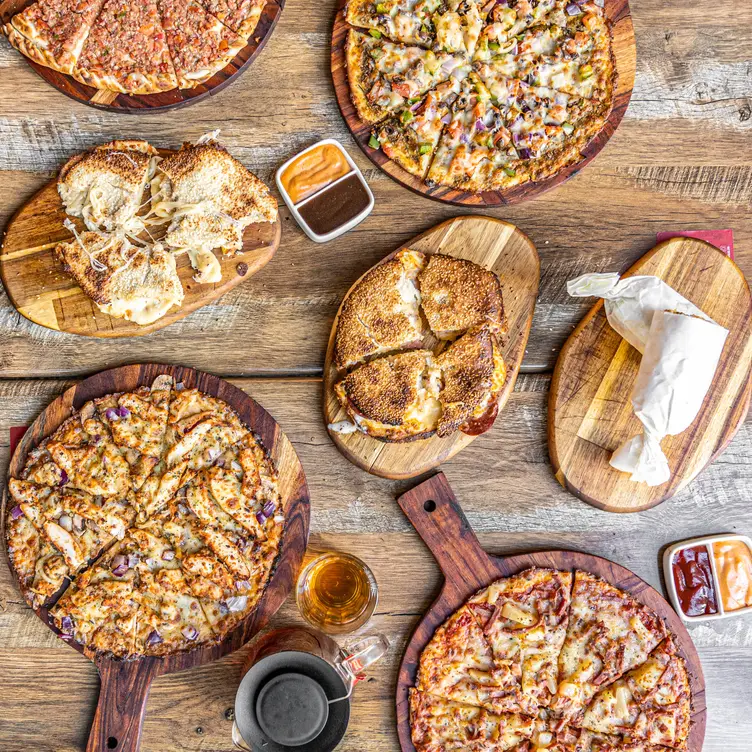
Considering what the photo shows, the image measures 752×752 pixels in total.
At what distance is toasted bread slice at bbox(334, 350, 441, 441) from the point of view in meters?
3.87

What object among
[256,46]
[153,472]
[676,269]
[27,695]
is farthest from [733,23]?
[27,695]

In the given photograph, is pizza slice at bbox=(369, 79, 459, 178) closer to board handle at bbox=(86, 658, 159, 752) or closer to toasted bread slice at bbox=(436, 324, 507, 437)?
toasted bread slice at bbox=(436, 324, 507, 437)

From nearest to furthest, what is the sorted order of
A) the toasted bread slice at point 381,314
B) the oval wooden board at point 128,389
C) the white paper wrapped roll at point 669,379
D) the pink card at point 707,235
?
the white paper wrapped roll at point 669,379 → the toasted bread slice at point 381,314 → the oval wooden board at point 128,389 → the pink card at point 707,235

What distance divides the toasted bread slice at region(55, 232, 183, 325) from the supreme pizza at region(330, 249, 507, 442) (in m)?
1.06

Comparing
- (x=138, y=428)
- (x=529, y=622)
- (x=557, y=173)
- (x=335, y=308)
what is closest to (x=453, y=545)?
(x=529, y=622)

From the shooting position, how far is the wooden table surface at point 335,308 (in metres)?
4.11

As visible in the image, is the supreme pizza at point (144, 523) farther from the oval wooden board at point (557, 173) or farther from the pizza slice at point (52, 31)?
the pizza slice at point (52, 31)

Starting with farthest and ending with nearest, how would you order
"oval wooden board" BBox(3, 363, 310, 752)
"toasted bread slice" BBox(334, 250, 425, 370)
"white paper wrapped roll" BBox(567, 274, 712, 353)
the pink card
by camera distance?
the pink card < "oval wooden board" BBox(3, 363, 310, 752) < "toasted bread slice" BBox(334, 250, 425, 370) < "white paper wrapped roll" BBox(567, 274, 712, 353)

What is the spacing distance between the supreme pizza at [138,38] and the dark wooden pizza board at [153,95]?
35mm

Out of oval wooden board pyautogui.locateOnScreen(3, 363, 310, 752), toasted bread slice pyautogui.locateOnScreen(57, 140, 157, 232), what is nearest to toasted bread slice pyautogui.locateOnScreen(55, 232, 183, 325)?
toasted bread slice pyautogui.locateOnScreen(57, 140, 157, 232)

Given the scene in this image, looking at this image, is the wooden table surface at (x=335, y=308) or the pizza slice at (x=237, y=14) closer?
the pizza slice at (x=237, y=14)

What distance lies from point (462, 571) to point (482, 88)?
2.89 m

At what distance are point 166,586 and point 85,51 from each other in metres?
3.18

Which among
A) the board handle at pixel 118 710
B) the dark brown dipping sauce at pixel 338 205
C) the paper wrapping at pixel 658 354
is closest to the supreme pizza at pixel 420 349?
the dark brown dipping sauce at pixel 338 205
